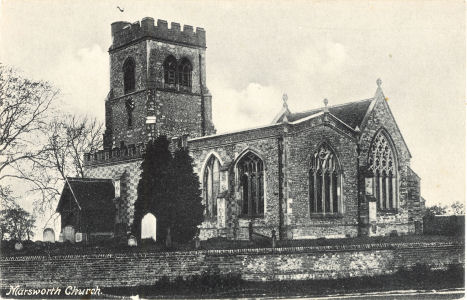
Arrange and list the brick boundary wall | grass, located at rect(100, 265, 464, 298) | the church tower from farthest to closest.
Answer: the church tower < the brick boundary wall < grass, located at rect(100, 265, 464, 298)

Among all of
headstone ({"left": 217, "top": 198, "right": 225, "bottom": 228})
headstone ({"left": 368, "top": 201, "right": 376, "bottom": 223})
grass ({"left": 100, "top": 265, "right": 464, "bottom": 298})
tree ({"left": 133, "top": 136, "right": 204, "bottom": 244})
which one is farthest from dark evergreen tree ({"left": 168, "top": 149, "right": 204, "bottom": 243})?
headstone ({"left": 368, "top": 201, "right": 376, "bottom": 223})

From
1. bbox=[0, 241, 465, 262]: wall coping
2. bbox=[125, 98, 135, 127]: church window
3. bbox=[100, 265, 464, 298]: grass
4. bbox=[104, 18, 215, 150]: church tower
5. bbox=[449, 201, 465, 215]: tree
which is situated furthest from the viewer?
bbox=[449, 201, 465, 215]: tree

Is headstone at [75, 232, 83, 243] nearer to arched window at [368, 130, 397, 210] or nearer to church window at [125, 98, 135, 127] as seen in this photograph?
church window at [125, 98, 135, 127]

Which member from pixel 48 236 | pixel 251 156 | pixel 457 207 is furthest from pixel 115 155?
pixel 457 207

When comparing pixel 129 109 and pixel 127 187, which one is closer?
pixel 127 187

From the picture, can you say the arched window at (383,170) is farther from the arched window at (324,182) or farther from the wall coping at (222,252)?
the wall coping at (222,252)

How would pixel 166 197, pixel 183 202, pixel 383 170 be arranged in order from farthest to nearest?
pixel 383 170 < pixel 183 202 < pixel 166 197

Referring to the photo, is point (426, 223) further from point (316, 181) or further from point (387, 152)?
point (316, 181)

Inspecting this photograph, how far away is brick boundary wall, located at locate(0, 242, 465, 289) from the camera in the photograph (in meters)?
21.8

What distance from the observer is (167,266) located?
864 inches

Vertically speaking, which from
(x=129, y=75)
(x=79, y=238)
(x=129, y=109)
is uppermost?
(x=129, y=75)

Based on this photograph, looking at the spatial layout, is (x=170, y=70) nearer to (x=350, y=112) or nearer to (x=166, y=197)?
(x=350, y=112)

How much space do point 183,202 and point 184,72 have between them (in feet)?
52.5

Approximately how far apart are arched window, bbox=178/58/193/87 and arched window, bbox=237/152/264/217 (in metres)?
11.9
